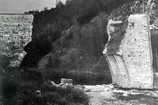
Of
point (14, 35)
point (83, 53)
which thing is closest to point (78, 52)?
point (83, 53)

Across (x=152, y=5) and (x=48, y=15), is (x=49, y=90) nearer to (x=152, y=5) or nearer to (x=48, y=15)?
(x=48, y=15)

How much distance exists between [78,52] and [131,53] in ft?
1.36

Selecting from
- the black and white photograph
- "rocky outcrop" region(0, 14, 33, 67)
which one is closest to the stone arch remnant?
the black and white photograph

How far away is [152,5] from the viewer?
1905 mm

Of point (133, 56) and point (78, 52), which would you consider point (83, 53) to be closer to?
point (78, 52)

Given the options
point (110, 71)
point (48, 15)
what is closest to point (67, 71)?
point (110, 71)

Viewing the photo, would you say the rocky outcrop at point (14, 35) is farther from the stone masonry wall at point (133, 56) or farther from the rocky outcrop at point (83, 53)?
the stone masonry wall at point (133, 56)

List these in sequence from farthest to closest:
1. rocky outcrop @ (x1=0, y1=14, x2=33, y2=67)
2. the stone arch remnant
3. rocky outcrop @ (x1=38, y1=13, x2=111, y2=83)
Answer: rocky outcrop @ (x1=0, y1=14, x2=33, y2=67) < rocky outcrop @ (x1=38, y1=13, x2=111, y2=83) < the stone arch remnant

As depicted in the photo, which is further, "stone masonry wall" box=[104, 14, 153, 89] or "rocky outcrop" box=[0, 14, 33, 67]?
"rocky outcrop" box=[0, 14, 33, 67]

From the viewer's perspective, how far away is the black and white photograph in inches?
76.0

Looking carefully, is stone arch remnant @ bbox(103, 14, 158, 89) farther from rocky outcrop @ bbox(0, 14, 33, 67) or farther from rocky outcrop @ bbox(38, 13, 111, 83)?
rocky outcrop @ bbox(0, 14, 33, 67)

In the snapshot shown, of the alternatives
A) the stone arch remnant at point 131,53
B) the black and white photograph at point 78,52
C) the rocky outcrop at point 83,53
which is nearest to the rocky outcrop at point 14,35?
the black and white photograph at point 78,52

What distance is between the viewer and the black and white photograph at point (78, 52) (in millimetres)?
1932

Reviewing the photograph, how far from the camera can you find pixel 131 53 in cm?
197
